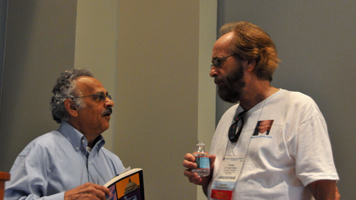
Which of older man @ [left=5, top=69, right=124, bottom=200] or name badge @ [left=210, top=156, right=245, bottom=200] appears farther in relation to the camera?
older man @ [left=5, top=69, right=124, bottom=200]

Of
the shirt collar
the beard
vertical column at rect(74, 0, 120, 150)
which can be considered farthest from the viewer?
vertical column at rect(74, 0, 120, 150)

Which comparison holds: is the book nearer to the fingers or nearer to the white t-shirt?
the fingers

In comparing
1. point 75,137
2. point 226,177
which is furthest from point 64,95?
point 226,177

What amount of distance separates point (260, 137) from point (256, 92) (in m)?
0.32

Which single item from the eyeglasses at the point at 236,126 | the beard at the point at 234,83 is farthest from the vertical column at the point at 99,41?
the eyeglasses at the point at 236,126

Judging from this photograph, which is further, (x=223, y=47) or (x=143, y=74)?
(x=143, y=74)

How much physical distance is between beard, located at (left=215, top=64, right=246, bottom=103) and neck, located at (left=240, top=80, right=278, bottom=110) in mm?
42

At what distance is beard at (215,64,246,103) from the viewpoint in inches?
87.0

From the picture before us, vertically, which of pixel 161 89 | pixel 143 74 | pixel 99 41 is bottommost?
pixel 161 89

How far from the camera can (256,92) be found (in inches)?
85.7

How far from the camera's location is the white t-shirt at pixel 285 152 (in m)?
1.75

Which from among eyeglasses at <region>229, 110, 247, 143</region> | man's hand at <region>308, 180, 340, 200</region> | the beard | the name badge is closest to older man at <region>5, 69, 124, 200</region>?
the name badge

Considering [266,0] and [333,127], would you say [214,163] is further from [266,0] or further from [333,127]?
[266,0]

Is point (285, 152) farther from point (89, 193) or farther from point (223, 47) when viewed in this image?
point (89, 193)
